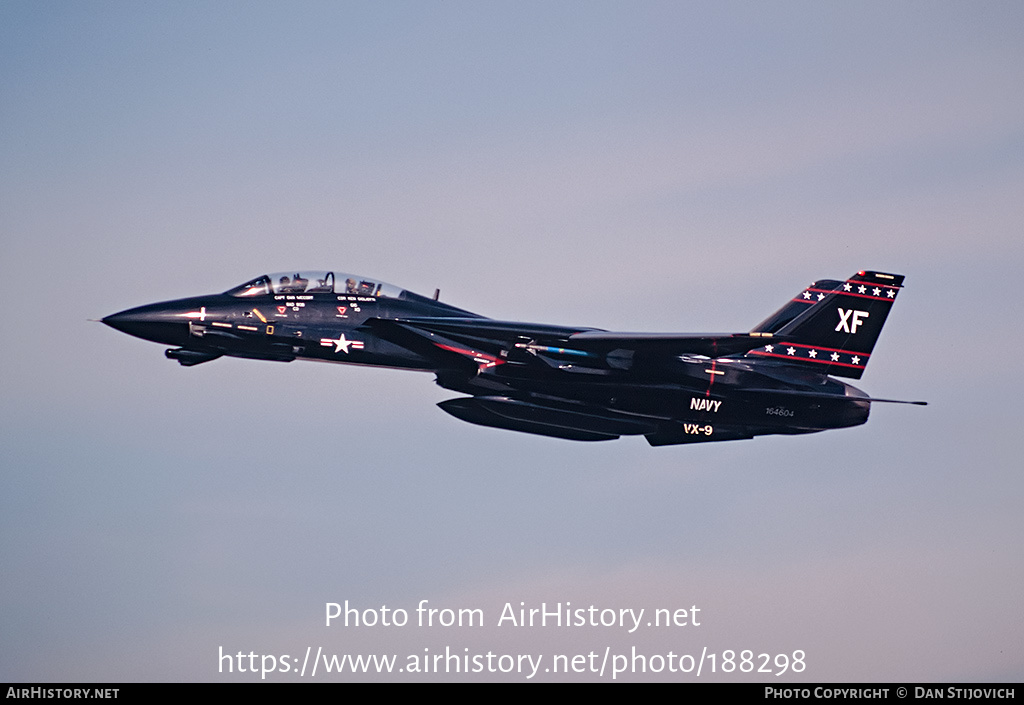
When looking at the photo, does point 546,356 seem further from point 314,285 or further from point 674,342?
point 314,285

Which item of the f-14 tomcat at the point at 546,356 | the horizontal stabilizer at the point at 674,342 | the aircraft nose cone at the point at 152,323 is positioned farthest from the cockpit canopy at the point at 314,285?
the horizontal stabilizer at the point at 674,342

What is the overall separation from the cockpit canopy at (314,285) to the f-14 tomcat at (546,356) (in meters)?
0.03

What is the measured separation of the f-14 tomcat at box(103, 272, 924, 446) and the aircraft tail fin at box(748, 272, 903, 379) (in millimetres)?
32

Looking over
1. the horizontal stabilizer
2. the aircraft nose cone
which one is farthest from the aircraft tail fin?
the aircraft nose cone

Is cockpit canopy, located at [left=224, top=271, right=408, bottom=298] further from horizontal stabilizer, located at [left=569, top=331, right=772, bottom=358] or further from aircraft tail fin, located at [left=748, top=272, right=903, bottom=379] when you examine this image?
aircraft tail fin, located at [left=748, top=272, right=903, bottom=379]

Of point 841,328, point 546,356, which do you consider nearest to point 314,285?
point 546,356

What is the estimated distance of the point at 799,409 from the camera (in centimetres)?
3350

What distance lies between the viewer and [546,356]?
32.3 metres

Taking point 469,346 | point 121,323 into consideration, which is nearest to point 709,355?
point 469,346

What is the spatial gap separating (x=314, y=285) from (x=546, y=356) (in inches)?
206

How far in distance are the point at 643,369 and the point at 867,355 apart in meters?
5.73

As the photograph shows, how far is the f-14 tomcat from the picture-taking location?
31.9 metres
